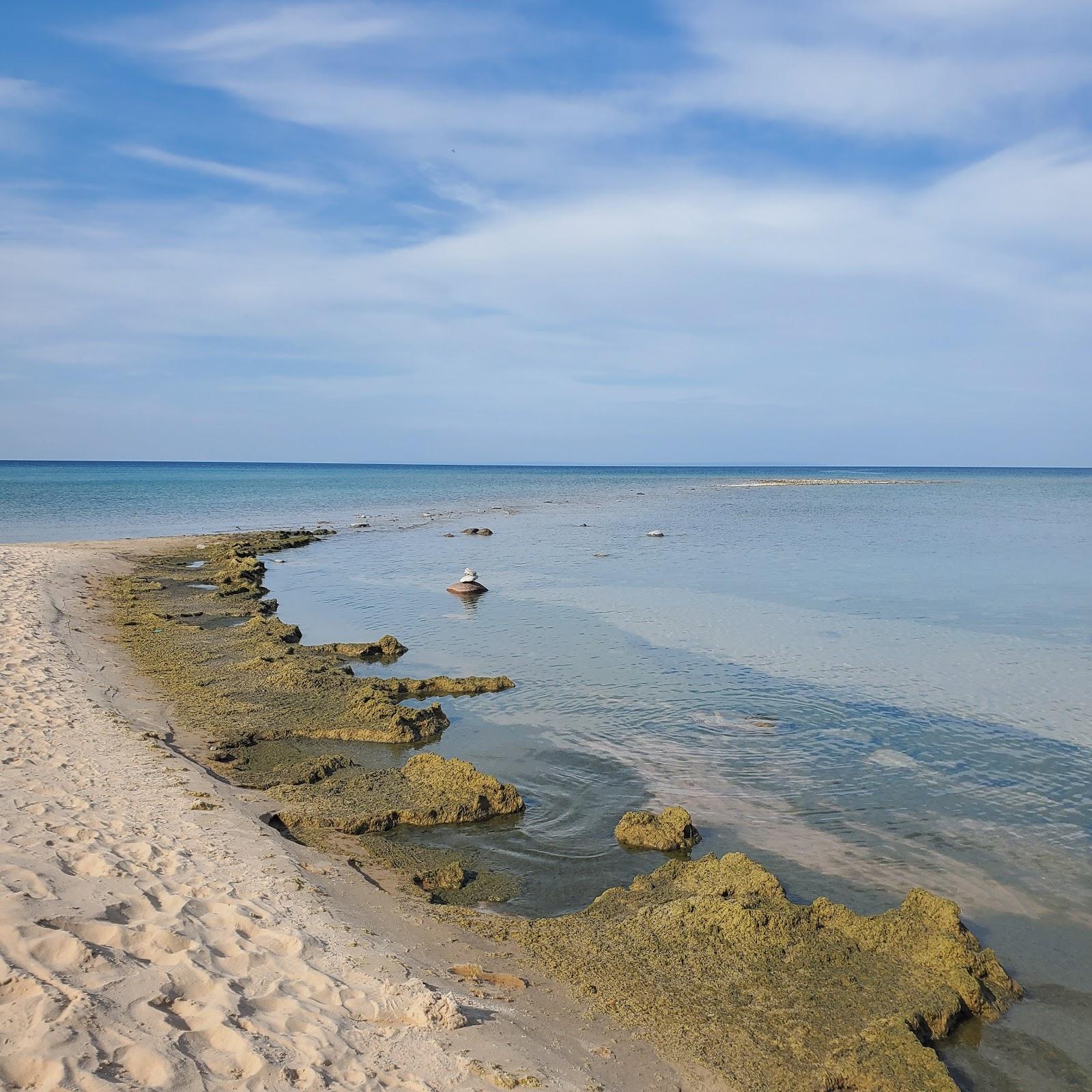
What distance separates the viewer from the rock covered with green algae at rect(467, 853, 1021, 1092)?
4770 mm

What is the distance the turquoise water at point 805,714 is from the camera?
6961 mm

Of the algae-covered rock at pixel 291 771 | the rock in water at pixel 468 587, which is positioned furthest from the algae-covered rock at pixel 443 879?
the rock in water at pixel 468 587

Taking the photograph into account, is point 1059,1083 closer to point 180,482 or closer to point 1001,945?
point 1001,945

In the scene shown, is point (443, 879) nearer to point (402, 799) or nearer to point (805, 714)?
point (402, 799)

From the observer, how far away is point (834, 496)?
8000 centimetres

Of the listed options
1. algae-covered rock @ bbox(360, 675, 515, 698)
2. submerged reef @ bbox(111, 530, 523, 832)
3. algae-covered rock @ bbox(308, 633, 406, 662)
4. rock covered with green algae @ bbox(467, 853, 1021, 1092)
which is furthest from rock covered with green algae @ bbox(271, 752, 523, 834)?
algae-covered rock @ bbox(308, 633, 406, 662)

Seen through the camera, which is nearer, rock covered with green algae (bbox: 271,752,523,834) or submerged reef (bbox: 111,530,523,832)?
rock covered with green algae (bbox: 271,752,523,834)

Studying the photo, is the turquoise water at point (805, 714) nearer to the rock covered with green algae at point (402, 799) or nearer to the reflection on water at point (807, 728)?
the reflection on water at point (807, 728)

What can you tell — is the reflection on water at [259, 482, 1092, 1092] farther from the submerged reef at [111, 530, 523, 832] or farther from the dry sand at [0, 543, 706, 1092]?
the dry sand at [0, 543, 706, 1092]

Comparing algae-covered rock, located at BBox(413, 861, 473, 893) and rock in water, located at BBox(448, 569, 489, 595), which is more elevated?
rock in water, located at BBox(448, 569, 489, 595)

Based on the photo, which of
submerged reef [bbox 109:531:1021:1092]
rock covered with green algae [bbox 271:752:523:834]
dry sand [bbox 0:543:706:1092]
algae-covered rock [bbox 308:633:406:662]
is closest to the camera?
dry sand [bbox 0:543:706:1092]

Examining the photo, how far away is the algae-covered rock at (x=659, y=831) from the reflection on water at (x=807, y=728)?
13 centimetres

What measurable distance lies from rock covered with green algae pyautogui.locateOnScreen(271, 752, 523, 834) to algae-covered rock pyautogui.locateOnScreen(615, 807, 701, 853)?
4.01ft

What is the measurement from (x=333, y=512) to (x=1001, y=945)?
54.7m
